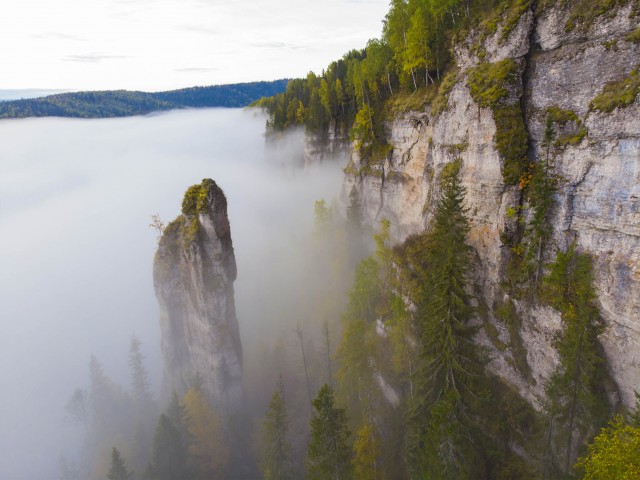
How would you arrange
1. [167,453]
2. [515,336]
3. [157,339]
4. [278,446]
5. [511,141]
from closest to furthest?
[511,141] → [515,336] → [278,446] → [167,453] → [157,339]

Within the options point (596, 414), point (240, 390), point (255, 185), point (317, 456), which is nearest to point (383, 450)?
point (317, 456)

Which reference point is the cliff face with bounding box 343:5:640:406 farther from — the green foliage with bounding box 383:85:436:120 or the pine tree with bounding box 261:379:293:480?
the pine tree with bounding box 261:379:293:480

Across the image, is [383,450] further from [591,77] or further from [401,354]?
[591,77]

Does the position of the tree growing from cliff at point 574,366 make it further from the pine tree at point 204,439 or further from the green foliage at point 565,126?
the pine tree at point 204,439

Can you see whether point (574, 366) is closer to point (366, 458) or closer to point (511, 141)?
point (511, 141)

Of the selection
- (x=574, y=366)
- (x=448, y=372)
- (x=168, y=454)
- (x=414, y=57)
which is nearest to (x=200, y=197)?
(x=168, y=454)

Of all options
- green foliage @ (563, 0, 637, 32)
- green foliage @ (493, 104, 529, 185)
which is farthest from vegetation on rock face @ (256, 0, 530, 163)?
green foliage @ (493, 104, 529, 185)
